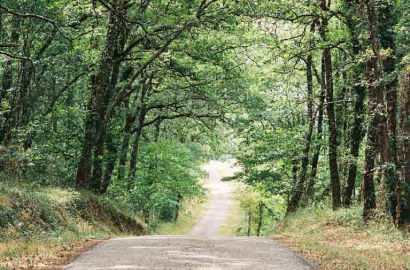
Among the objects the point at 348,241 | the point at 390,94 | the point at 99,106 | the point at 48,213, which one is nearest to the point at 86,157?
the point at 99,106

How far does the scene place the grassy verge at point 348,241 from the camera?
8.49 meters

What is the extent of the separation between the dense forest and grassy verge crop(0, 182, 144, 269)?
115cm

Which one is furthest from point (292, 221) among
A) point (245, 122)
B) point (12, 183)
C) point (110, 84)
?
point (12, 183)

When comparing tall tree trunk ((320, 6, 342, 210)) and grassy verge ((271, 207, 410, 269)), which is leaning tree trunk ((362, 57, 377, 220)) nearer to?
grassy verge ((271, 207, 410, 269))

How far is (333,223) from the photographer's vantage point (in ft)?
48.6

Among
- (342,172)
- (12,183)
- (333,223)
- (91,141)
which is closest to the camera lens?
(12,183)

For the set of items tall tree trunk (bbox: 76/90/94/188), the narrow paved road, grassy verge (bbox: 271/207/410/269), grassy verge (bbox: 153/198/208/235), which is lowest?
grassy verge (bbox: 153/198/208/235)

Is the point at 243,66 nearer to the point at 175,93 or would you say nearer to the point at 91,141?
the point at 175,93

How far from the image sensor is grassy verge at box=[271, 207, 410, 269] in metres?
8.49

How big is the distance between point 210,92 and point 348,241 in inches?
463

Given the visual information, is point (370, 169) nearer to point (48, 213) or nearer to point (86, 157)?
point (48, 213)

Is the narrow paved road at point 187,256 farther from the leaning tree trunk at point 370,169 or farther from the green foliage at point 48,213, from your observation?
the leaning tree trunk at point 370,169

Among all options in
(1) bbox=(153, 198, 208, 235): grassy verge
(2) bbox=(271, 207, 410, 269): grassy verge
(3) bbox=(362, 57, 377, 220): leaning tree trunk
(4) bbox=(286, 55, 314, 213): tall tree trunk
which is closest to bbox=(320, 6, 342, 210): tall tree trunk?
(2) bbox=(271, 207, 410, 269): grassy verge

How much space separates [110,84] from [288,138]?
29.8 ft
